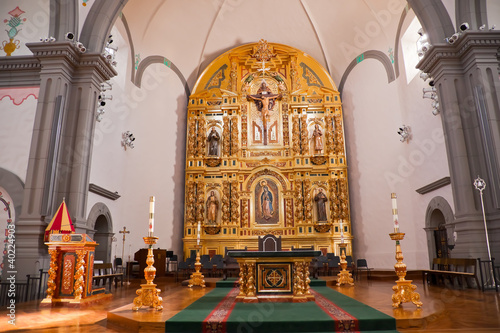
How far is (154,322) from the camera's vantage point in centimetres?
464

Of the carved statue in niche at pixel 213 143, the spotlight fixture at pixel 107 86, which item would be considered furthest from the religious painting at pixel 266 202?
the spotlight fixture at pixel 107 86

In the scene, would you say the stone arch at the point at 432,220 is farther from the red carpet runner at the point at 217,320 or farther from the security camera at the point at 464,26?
the red carpet runner at the point at 217,320

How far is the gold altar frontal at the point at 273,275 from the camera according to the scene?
6.47m

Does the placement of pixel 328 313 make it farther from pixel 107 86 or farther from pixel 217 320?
pixel 107 86

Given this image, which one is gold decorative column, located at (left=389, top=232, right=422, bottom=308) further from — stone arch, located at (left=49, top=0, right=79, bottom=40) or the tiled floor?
stone arch, located at (left=49, top=0, right=79, bottom=40)

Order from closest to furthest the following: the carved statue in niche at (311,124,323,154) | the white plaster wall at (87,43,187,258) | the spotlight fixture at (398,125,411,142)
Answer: the spotlight fixture at (398,125,411,142) < the white plaster wall at (87,43,187,258) < the carved statue in niche at (311,124,323,154)

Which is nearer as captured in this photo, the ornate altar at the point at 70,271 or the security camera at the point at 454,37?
the ornate altar at the point at 70,271

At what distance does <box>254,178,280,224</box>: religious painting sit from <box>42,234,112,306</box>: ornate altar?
8773 millimetres

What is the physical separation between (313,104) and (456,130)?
308 inches

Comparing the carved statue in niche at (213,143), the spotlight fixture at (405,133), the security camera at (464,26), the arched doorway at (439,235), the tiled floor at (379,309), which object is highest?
the security camera at (464,26)

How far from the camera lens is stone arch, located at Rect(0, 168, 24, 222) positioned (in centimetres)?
852

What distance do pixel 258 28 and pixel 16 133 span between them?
10.6 m

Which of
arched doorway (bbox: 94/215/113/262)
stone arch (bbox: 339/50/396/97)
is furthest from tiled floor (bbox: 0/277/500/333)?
stone arch (bbox: 339/50/396/97)

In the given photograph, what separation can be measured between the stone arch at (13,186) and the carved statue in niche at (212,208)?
7.41 m
